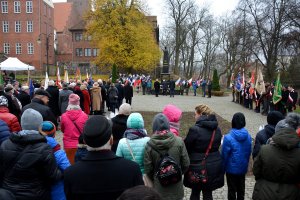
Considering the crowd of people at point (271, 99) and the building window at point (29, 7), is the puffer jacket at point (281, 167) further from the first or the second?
the building window at point (29, 7)

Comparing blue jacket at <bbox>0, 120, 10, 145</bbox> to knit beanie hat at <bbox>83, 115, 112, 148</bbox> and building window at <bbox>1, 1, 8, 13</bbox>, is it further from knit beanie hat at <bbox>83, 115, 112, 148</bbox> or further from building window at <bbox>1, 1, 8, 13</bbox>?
building window at <bbox>1, 1, 8, 13</bbox>

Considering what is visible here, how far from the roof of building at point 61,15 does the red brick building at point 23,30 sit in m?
27.8

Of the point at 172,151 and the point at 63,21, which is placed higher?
the point at 63,21

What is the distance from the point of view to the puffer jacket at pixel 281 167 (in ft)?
13.1

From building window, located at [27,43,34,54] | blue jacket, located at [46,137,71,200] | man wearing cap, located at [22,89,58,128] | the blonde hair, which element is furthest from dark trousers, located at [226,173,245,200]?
building window, located at [27,43,34,54]

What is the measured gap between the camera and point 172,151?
426 centimetres

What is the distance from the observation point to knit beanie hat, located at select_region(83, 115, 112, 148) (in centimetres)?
287

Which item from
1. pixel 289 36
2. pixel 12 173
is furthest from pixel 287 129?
pixel 289 36

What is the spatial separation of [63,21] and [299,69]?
216ft

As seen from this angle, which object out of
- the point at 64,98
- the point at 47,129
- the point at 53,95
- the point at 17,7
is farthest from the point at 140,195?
the point at 17,7

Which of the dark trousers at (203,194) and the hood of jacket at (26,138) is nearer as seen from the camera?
the hood of jacket at (26,138)

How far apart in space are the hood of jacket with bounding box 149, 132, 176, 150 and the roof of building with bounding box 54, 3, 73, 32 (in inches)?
3304

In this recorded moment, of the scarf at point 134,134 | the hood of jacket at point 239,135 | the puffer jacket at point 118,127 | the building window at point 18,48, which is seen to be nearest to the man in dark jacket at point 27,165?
the scarf at point 134,134

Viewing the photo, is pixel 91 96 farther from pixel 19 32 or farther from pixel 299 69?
pixel 19 32
